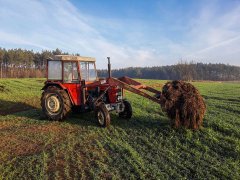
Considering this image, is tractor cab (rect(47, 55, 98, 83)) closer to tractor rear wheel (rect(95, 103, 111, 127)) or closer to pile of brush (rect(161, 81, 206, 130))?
tractor rear wheel (rect(95, 103, 111, 127))

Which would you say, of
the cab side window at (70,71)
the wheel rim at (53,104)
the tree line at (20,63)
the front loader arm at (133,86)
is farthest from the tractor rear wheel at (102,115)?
the tree line at (20,63)

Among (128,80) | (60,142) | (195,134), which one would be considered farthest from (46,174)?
(128,80)

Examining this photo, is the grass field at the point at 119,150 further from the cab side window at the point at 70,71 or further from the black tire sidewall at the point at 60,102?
the cab side window at the point at 70,71

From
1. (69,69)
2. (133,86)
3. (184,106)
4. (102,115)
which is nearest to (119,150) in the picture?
(184,106)

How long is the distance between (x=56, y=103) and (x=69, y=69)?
5.26ft

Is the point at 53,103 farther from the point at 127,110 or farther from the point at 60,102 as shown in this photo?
the point at 127,110

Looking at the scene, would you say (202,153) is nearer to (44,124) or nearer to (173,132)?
(173,132)

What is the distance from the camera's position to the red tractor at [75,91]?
11047 mm

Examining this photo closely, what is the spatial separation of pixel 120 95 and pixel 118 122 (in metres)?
1.19

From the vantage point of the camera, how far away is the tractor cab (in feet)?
37.0

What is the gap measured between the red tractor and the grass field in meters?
0.61

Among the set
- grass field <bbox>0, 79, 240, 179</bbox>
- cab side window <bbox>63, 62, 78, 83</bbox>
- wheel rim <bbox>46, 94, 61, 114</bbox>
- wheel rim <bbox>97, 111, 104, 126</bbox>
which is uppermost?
cab side window <bbox>63, 62, 78, 83</bbox>

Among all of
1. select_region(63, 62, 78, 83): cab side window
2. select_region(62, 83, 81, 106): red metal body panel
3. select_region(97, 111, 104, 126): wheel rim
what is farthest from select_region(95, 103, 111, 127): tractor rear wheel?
select_region(63, 62, 78, 83): cab side window

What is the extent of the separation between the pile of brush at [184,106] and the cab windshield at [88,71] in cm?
416
